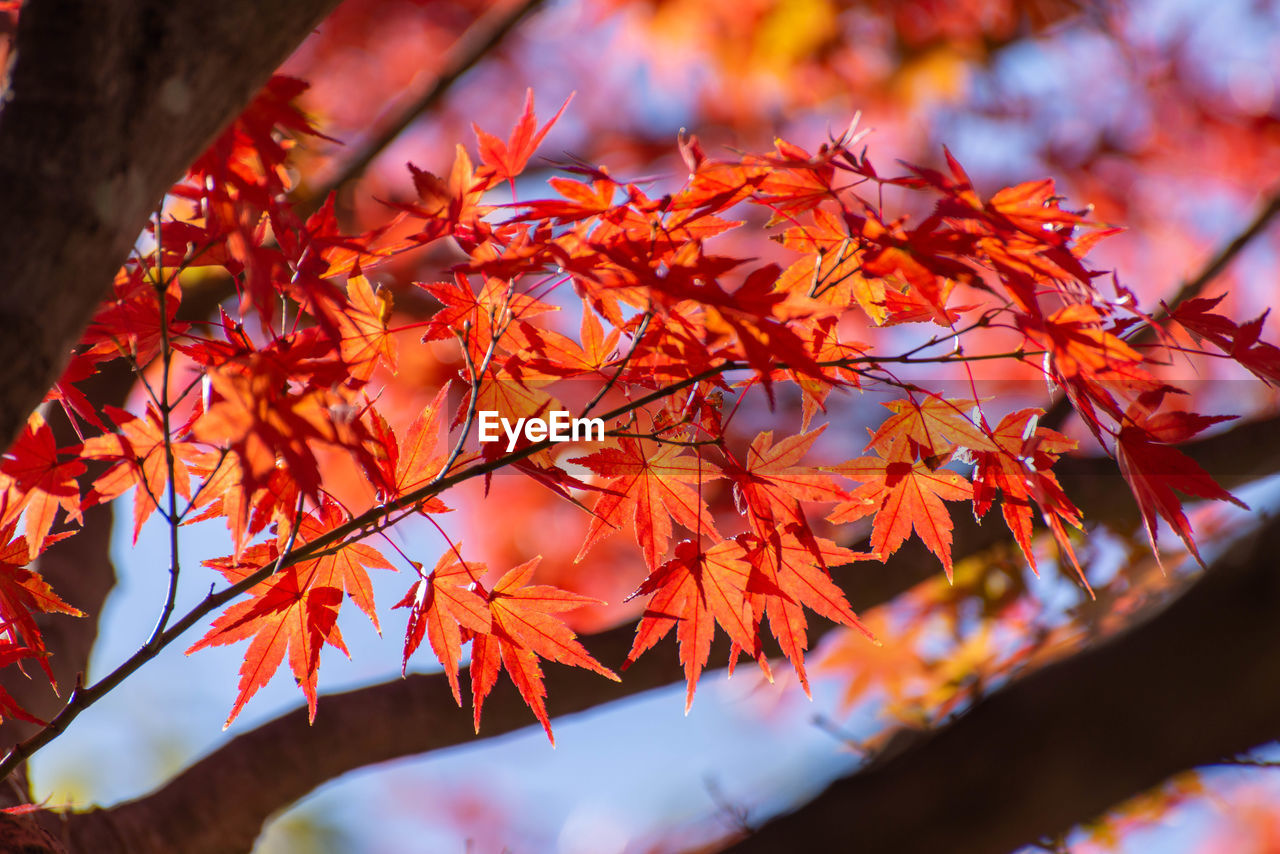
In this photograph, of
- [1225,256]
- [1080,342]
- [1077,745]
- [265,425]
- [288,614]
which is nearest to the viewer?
[1077,745]

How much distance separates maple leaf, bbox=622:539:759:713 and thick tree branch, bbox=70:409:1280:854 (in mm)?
458

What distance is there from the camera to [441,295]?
93cm

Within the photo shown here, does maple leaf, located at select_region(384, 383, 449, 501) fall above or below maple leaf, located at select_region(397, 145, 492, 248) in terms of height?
below

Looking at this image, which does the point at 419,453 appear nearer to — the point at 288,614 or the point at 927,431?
the point at 288,614

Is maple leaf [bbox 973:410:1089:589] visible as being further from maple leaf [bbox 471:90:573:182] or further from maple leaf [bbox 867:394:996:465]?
maple leaf [bbox 471:90:573:182]

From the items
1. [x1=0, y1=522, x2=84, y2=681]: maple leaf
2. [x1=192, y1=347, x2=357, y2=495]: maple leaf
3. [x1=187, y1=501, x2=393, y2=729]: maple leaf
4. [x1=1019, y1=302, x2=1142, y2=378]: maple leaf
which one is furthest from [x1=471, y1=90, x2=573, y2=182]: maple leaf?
[x1=0, y1=522, x2=84, y2=681]: maple leaf

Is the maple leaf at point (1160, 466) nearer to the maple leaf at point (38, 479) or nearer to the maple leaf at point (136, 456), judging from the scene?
the maple leaf at point (136, 456)

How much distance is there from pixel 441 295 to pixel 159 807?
0.97m

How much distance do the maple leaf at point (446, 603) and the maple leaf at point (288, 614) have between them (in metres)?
0.06

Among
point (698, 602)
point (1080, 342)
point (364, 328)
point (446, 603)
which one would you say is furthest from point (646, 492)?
point (1080, 342)

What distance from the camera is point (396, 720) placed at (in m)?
1.46

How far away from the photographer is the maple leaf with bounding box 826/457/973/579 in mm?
987

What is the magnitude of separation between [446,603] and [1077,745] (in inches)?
24.5

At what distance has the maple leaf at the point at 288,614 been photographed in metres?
0.88
